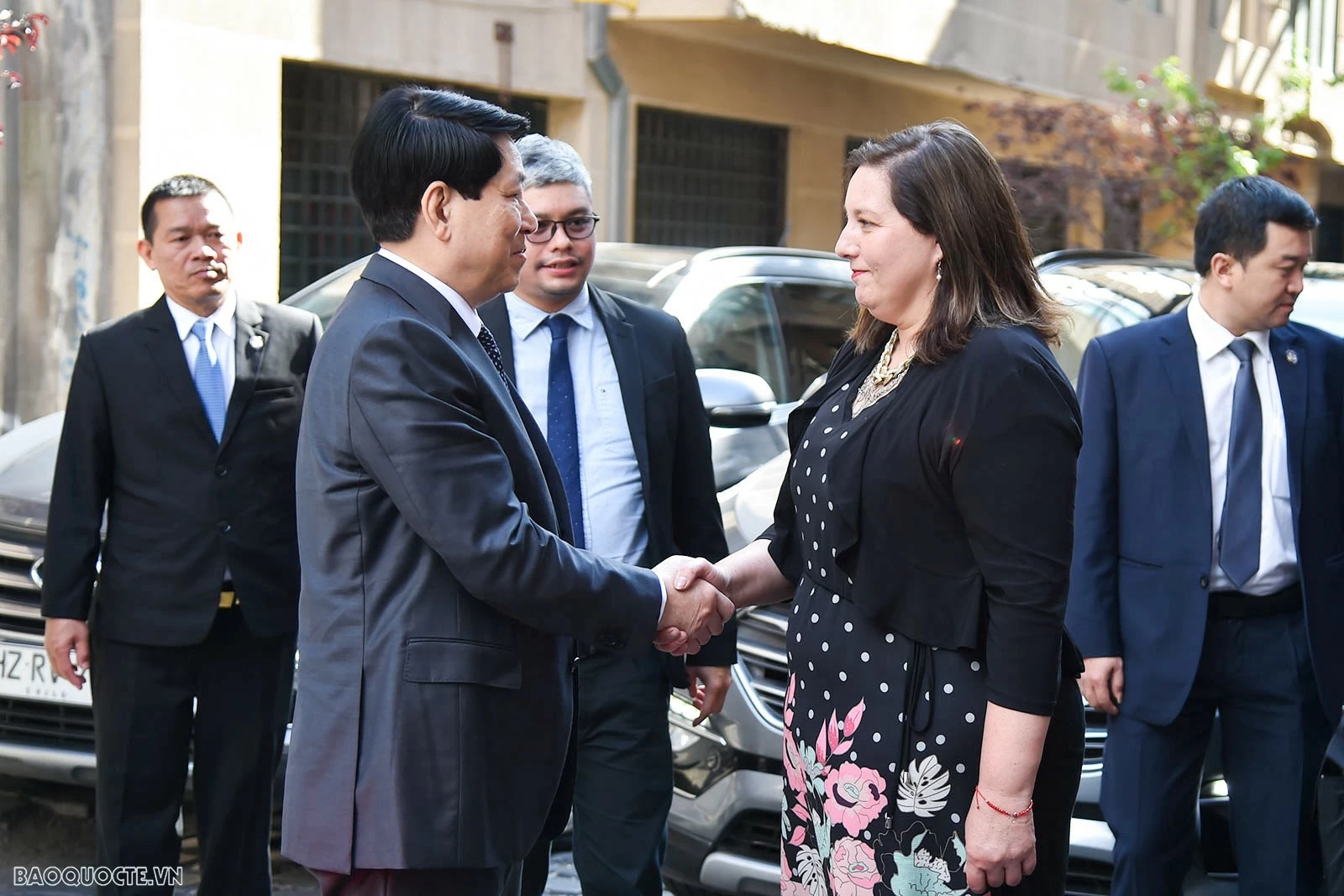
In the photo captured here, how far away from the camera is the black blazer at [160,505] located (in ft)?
13.8

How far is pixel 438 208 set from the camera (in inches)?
111

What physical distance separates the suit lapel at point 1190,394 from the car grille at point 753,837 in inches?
54.2

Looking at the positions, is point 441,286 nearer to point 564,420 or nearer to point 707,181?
point 564,420

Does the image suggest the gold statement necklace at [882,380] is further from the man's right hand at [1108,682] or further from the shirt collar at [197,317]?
the shirt collar at [197,317]

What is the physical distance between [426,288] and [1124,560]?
6.81 ft

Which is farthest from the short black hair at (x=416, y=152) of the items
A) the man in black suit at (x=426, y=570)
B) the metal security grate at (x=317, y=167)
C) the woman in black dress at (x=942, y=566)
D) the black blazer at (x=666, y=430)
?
the metal security grate at (x=317, y=167)

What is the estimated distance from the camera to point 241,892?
4352 millimetres

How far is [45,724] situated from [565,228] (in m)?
2.47

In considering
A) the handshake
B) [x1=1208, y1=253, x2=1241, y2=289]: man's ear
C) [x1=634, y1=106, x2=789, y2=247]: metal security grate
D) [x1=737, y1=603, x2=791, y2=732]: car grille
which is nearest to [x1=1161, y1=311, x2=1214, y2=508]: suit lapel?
[x1=1208, y1=253, x2=1241, y2=289]: man's ear

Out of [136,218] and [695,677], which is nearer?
[695,677]

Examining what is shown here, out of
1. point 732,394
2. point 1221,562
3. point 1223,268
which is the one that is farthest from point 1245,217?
point 732,394

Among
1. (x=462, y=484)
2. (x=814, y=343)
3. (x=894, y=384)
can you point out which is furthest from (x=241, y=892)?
(x=814, y=343)

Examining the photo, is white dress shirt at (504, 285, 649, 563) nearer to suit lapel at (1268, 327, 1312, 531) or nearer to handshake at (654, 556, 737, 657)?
handshake at (654, 556, 737, 657)

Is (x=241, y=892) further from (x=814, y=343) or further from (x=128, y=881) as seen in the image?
(x=814, y=343)
